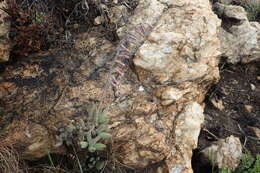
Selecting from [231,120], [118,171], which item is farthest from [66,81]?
[231,120]

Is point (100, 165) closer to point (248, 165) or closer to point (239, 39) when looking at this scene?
point (248, 165)

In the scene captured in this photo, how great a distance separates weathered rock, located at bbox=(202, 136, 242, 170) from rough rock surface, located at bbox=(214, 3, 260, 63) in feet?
5.26

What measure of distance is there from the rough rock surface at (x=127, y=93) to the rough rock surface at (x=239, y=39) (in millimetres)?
1450

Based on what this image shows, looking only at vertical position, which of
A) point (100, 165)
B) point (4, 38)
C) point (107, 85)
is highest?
point (4, 38)

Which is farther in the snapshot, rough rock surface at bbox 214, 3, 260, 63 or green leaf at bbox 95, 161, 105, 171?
rough rock surface at bbox 214, 3, 260, 63

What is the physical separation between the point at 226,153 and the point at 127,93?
137 centimetres

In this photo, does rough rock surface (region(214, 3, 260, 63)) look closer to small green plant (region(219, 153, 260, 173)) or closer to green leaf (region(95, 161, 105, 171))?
small green plant (region(219, 153, 260, 173))

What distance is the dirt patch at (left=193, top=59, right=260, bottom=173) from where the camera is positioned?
362 cm

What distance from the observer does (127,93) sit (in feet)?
9.53

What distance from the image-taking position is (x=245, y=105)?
4.12 metres

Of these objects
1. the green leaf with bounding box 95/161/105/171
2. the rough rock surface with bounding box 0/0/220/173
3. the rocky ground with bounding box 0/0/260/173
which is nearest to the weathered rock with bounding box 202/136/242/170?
the rocky ground with bounding box 0/0/260/173

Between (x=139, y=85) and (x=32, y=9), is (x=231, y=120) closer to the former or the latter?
(x=139, y=85)

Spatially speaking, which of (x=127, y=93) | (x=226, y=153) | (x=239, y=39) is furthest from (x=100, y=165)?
(x=239, y=39)

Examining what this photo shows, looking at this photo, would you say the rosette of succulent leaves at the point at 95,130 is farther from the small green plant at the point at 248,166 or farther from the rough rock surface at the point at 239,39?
the rough rock surface at the point at 239,39
